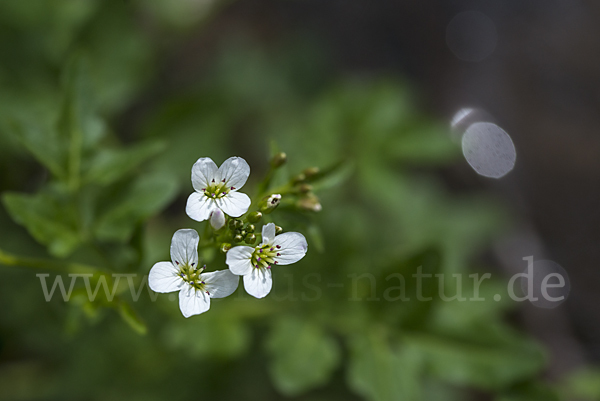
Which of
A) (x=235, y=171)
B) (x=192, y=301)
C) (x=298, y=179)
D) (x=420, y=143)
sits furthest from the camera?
(x=420, y=143)

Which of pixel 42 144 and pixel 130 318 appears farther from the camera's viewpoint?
pixel 42 144

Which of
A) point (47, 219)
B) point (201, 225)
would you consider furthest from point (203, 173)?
point (201, 225)

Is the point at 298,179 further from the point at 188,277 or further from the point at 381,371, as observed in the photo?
the point at 381,371

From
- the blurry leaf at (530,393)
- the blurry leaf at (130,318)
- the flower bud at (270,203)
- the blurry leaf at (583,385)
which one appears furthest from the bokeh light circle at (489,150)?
the blurry leaf at (130,318)

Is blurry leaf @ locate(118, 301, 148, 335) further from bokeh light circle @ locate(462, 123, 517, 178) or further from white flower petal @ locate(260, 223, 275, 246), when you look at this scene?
bokeh light circle @ locate(462, 123, 517, 178)

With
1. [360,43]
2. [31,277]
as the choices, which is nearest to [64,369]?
[31,277]

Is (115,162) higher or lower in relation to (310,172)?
higher
